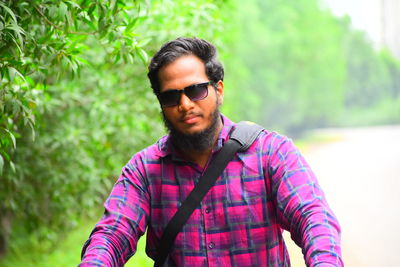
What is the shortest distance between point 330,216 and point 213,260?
524mm

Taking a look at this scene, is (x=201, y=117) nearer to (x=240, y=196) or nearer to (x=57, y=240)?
(x=240, y=196)

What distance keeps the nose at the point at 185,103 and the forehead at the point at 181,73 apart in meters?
0.05

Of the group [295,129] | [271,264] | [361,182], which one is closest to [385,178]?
[361,182]

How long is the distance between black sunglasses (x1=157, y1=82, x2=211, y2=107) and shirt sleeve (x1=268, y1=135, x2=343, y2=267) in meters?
Result: 0.39

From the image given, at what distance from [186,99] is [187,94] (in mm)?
26

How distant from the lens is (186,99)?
8.43ft

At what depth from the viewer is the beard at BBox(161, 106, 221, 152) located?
8.58ft

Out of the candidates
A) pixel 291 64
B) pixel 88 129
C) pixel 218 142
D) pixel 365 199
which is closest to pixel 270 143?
pixel 218 142

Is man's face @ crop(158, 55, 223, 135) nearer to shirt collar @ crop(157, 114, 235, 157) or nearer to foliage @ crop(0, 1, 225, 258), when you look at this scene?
shirt collar @ crop(157, 114, 235, 157)

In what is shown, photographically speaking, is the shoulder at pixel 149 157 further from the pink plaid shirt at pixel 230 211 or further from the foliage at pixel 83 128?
the foliage at pixel 83 128

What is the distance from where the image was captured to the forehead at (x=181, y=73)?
260 centimetres

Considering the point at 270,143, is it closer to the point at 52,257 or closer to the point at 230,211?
the point at 230,211

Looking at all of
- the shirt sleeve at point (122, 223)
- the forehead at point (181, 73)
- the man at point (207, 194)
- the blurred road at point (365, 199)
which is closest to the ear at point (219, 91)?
the man at point (207, 194)

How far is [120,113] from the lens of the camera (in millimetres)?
6352
